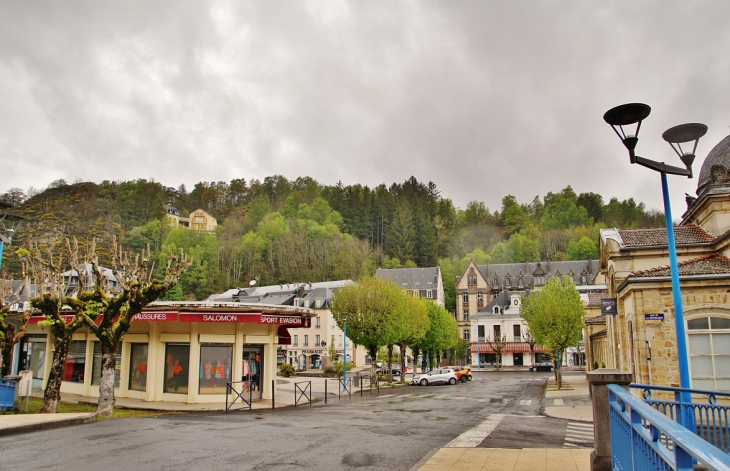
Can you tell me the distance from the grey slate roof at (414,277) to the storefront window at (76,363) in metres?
62.2

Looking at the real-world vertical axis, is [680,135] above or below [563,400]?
above

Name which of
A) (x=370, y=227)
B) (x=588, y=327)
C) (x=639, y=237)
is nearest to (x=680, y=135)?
(x=639, y=237)

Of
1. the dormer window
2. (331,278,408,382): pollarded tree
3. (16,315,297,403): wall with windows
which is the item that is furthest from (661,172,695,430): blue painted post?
the dormer window

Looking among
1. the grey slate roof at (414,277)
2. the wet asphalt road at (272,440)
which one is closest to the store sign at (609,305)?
the wet asphalt road at (272,440)

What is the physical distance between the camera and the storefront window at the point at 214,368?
23.2m

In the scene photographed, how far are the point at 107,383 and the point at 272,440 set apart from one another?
856 cm

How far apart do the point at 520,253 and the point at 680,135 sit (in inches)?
4101

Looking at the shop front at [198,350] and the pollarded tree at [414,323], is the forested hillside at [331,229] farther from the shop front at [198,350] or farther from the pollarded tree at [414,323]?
the shop front at [198,350]

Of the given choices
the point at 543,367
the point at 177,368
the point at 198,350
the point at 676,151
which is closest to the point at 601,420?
the point at 676,151

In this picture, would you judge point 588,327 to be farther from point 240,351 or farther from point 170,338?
point 170,338

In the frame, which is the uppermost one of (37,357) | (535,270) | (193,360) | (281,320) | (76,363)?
(535,270)

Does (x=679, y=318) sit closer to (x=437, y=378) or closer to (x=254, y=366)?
(x=254, y=366)

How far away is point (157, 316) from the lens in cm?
2195

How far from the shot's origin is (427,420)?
17.2 m
